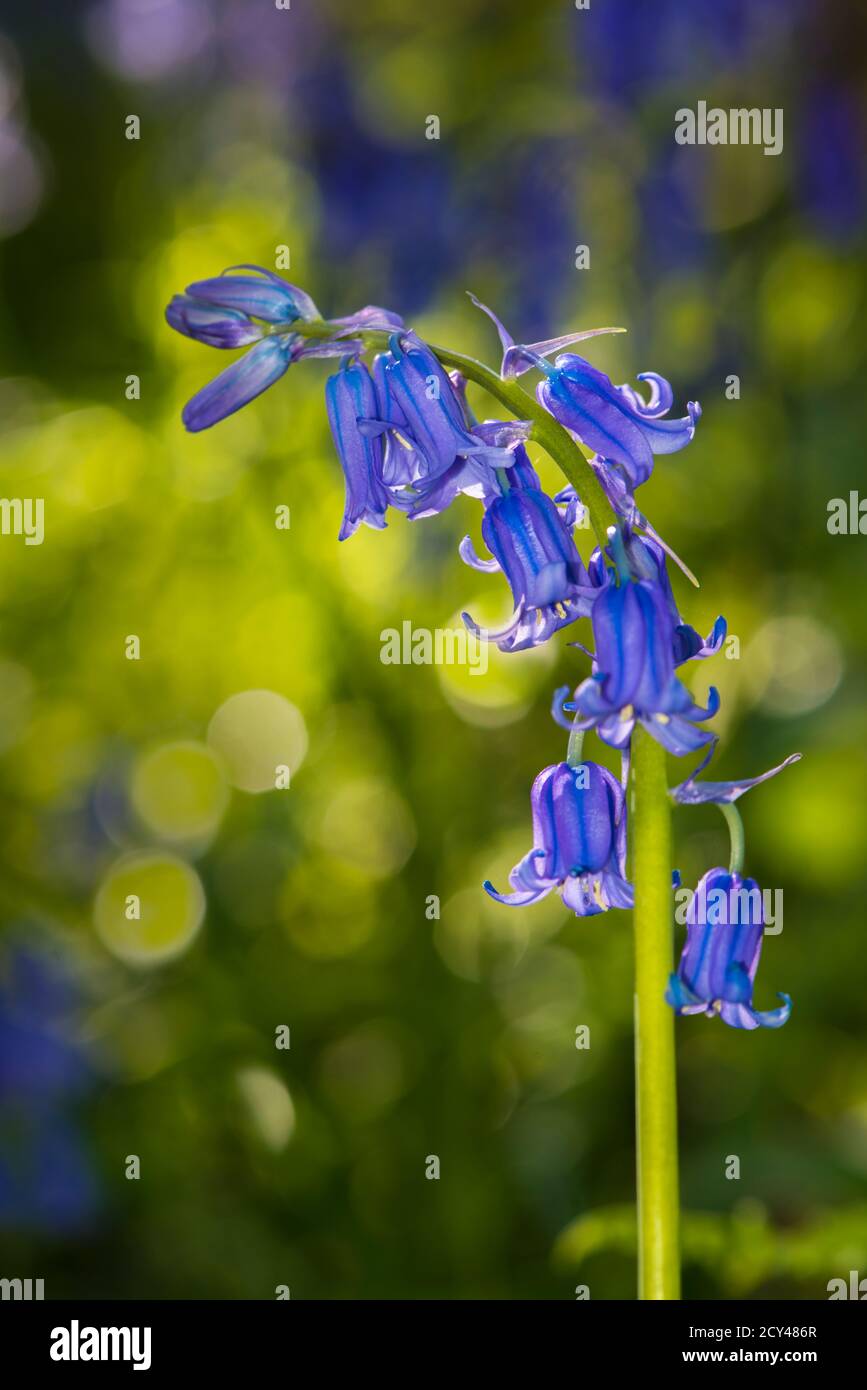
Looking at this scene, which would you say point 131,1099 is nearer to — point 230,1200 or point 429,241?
point 230,1200

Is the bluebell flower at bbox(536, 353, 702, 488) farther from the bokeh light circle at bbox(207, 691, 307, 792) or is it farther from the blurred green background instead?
the bokeh light circle at bbox(207, 691, 307, 792)

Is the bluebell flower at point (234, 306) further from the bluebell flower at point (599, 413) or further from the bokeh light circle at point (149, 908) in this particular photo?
the bokeh light circle at point (149, 908)

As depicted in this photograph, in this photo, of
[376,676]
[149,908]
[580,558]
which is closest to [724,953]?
[580,558]

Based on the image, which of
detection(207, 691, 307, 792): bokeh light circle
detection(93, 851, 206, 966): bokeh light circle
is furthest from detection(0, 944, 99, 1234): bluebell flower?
detection(207, 691, 307, 792): bokeh light circle

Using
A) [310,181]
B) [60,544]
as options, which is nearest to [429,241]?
[310,181]

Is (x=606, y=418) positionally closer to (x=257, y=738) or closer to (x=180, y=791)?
(x=257, y=738)

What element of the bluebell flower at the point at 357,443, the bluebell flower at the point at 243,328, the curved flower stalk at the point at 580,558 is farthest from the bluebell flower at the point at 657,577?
the bluebell flower at the point at 243,328
